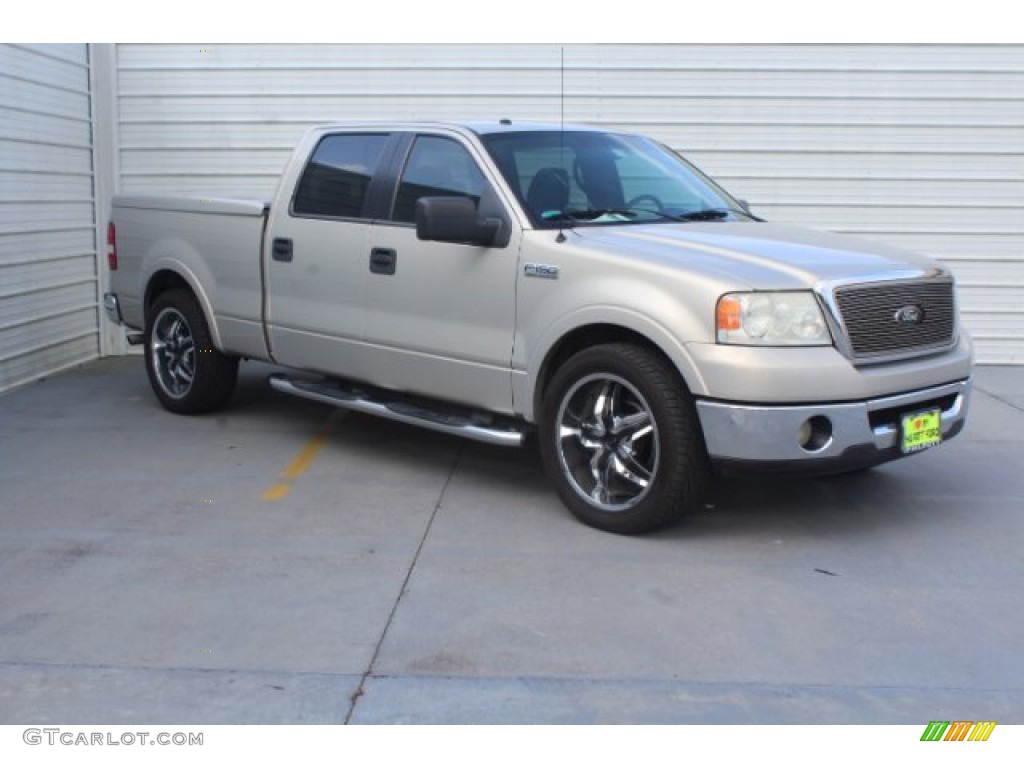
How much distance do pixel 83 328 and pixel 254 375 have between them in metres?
1.97

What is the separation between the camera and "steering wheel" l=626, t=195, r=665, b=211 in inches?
252

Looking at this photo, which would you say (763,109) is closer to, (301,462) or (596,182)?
(596,182)

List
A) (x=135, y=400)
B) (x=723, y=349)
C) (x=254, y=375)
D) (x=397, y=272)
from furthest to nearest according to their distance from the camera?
1. (x=254, y=375)
2. (x=135, y=400)
3. (x=397, y=272)
4. (x=723, y=349)

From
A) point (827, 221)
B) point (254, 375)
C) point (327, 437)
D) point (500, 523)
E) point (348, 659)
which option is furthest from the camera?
point (827, 221)

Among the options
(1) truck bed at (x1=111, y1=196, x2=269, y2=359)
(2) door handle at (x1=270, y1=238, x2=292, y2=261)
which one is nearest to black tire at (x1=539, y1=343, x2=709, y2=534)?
(2) door handle at (x1=270, y1=238, x2=292, y2=261)

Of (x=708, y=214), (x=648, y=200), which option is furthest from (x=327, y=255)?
(x=708, y=214)

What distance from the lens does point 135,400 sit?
A: 8.94m

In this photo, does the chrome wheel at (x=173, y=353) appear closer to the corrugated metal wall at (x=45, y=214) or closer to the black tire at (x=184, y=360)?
the black tire at (x=184, y=360)

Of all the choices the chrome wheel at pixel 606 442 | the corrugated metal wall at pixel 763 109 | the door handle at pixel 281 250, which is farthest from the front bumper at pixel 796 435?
the corrugated metal wall at pixel 763 109

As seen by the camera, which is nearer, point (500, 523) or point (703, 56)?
point (500, 523)

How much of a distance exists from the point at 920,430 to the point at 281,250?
12.4ft

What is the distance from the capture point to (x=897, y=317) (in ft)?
18.1
